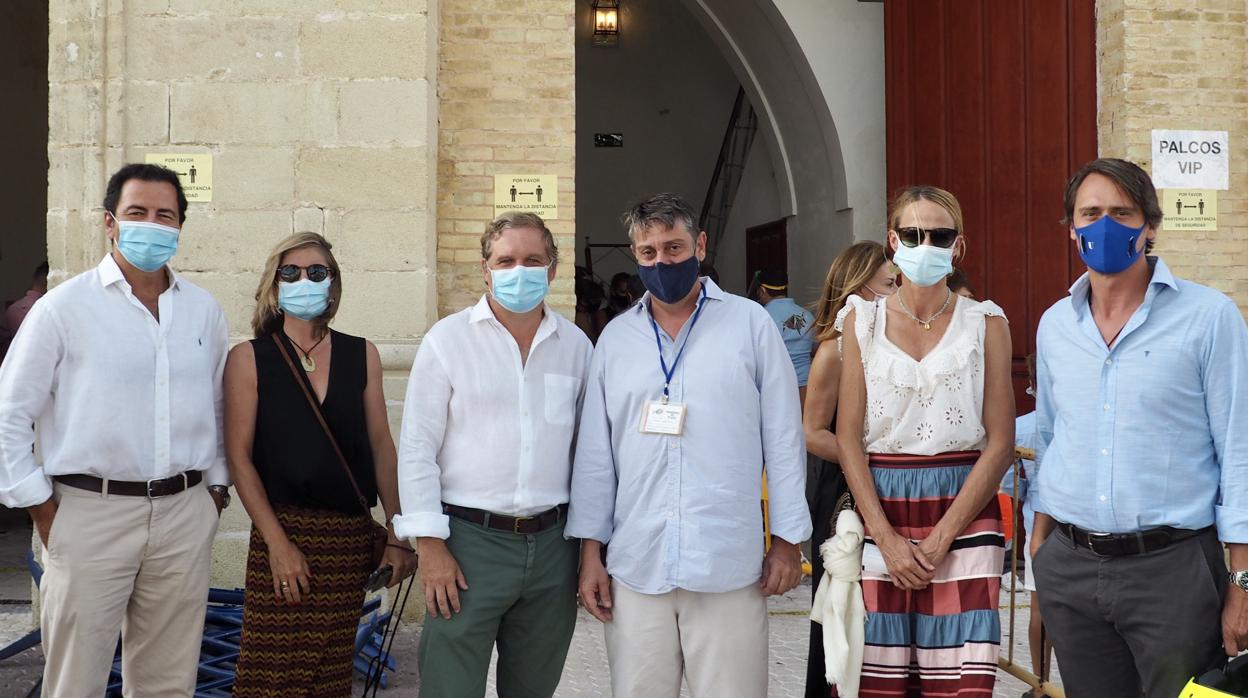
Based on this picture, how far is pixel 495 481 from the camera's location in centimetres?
322

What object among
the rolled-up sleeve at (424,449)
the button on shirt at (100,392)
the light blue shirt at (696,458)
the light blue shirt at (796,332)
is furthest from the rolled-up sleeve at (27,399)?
the light blue shirt at (796,332)

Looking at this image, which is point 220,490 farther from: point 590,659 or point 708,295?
point 590,659

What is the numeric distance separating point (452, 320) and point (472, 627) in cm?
87

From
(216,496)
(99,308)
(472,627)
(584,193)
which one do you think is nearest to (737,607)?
(472,627)

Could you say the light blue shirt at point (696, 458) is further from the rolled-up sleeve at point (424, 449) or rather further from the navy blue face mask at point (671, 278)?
the rolled-up sleeve at point (424, 449)

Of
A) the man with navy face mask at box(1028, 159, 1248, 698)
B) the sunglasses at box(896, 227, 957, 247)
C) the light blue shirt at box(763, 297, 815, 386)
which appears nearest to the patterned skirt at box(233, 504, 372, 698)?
the sunglasses at box(896, 227, 957, 247)

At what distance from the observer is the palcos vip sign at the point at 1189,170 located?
654 cm

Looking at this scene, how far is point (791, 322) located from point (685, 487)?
4.81 meters

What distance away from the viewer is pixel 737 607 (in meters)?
3.18

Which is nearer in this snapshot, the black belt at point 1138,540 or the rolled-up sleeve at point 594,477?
the black belt at point 1138,540

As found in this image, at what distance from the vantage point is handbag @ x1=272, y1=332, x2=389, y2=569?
11.5 feet

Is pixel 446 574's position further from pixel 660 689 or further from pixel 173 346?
pixel 173 346

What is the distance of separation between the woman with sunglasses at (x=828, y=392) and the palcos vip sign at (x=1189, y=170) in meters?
3.14

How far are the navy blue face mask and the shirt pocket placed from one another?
1.24 ft
